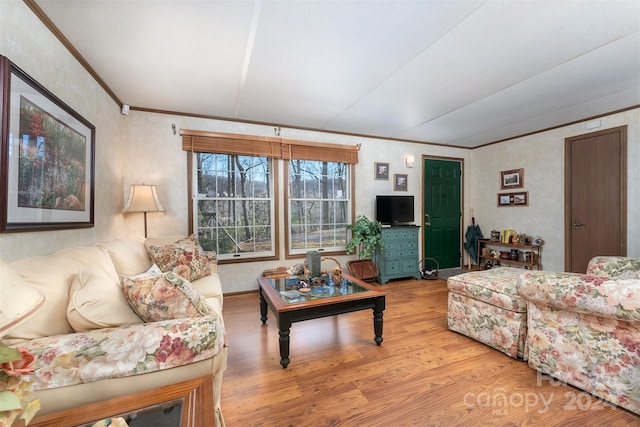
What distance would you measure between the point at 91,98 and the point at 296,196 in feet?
8.14

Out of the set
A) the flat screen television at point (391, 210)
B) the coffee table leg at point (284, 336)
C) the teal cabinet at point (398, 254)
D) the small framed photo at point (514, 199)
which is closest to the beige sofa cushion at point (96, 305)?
the coffee table leg at point (284, 336)

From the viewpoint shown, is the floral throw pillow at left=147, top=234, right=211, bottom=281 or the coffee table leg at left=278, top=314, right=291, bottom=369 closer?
the coffee table leg at left=278, top=314, right=291, bottom=369

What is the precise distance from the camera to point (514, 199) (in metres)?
4.38

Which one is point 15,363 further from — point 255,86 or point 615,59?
point 615,59

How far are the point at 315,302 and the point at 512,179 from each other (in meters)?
4.47

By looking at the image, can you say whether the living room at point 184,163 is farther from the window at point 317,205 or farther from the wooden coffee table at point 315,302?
the wooden coffee table at point 315,302

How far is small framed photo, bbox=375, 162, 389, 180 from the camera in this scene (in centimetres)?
437

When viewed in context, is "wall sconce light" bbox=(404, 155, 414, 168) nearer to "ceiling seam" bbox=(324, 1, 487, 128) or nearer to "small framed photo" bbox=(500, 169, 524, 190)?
"small framed photo" bbox=(500, 169, 524, 190)

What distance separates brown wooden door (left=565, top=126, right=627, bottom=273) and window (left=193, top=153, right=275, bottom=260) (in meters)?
4.43

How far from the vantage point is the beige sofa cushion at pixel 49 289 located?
3.40ft

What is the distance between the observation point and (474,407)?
1.46m

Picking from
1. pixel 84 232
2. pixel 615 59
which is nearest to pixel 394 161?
pixel 615 59

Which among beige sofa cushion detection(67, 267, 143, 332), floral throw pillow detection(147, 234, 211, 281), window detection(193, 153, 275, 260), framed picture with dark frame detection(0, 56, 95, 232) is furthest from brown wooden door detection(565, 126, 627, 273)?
framed picture with dark frame detection(0, 56, 95, 232)

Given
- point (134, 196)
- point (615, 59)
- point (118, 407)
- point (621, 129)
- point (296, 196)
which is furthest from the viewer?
point (296, 196)
